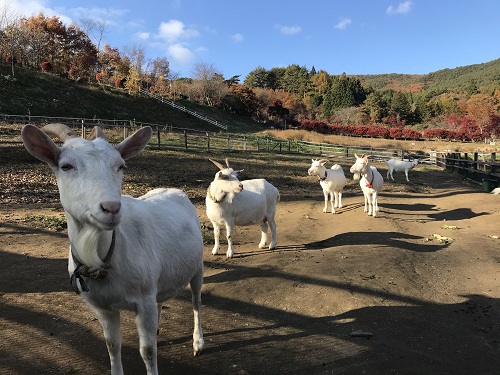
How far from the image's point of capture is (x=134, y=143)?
105 inches

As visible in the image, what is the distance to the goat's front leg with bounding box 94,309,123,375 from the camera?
9.61ft

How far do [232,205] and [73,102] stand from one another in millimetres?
40837

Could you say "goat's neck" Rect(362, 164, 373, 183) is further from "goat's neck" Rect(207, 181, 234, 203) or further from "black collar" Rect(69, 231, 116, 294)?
"black collar" Rect(69, 231, 116, 294)

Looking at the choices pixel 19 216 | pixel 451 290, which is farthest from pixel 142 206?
pixel 19 216

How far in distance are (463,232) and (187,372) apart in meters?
8.48

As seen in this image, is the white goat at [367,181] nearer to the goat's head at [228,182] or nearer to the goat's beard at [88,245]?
the goat's head at [228,182]

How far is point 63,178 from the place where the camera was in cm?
230

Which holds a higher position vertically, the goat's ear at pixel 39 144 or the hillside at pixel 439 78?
the hillside at pixel 439 78

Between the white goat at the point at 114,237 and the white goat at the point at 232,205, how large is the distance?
3477 millimetres

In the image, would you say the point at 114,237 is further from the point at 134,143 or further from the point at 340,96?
the point at 340,96

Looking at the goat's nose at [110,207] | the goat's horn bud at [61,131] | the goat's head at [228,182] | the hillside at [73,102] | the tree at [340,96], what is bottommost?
the goat's head at [228,182]

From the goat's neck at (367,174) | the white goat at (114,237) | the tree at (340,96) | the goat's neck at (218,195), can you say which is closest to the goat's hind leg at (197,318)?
the white goat at (114,237)

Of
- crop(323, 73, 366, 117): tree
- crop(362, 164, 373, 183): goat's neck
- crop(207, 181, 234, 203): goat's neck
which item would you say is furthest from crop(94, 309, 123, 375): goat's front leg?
crop(323, 73, 366, 117): tree

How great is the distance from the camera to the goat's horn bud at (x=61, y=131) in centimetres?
268
